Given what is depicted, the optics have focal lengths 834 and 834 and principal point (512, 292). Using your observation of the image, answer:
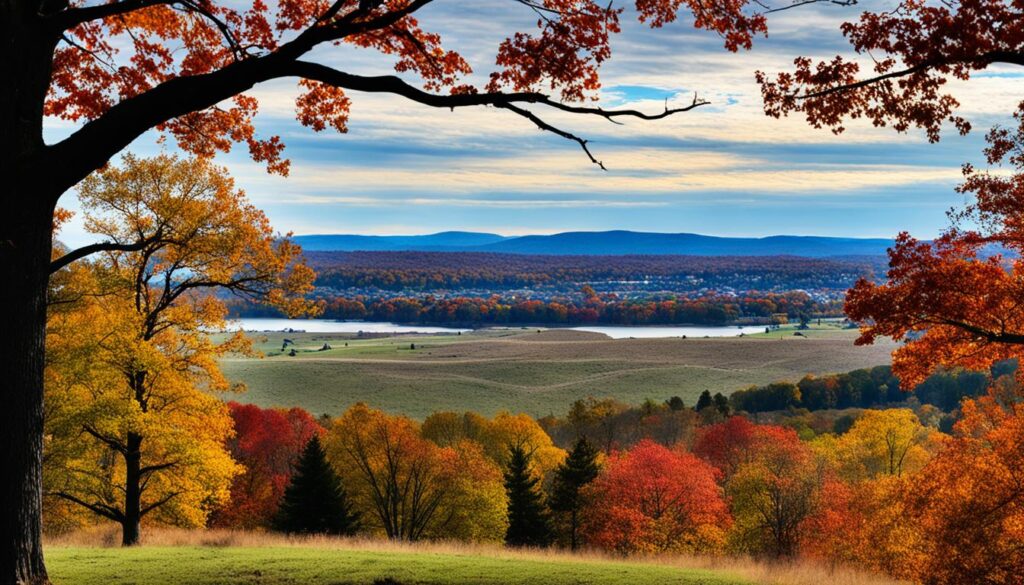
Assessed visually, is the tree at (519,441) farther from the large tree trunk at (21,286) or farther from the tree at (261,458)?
the large tree trunk at (21,286)

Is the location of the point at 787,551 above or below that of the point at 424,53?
below

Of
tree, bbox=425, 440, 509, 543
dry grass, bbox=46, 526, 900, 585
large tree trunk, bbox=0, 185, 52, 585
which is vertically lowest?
tree, bbox=425, 440, 509, 543

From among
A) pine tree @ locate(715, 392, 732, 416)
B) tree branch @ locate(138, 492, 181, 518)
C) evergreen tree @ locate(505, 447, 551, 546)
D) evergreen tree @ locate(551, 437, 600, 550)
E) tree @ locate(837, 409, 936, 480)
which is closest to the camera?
tree branch @ locate(138, 492, 181, 518)

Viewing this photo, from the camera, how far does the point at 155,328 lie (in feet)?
74.8

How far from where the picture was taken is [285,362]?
13550 centimetres

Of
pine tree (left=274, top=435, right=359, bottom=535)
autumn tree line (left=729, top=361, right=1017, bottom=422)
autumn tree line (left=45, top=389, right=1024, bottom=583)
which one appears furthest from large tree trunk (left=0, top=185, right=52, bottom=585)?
autumn tree line (left=729, top=361, right=1017, bottom=422)

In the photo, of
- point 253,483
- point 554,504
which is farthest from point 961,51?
point 253,483

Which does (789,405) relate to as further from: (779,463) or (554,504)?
(554,504)

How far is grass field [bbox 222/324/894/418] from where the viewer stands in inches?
4572

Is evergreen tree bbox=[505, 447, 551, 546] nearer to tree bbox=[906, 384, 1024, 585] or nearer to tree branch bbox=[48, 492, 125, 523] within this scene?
tree bbox=[906, 384, 1024, 585]

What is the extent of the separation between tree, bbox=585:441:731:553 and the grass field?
56.0 metres

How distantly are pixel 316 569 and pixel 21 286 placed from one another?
29.4 feet

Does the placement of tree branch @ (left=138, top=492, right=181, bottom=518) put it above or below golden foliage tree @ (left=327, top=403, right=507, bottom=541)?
above

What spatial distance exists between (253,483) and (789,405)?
267 ft
